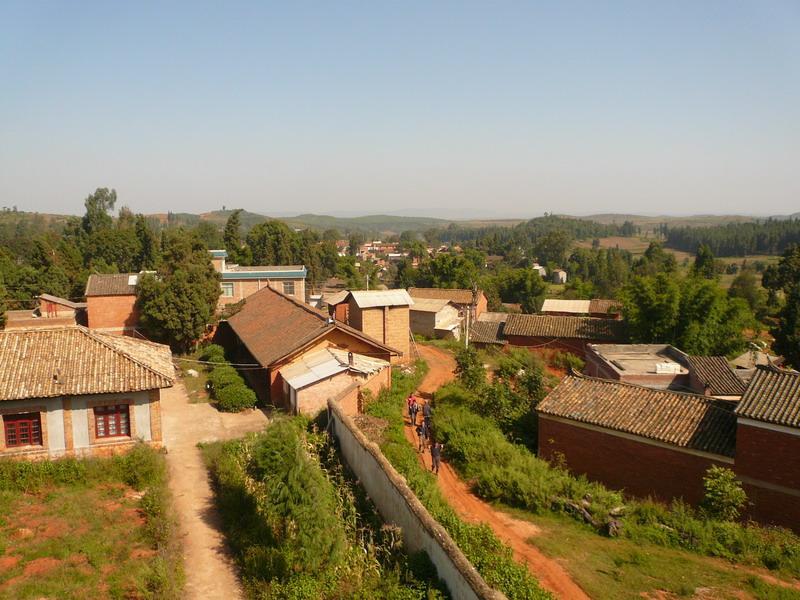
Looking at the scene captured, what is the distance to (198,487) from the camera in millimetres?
15461

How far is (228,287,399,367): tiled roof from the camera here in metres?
22.5

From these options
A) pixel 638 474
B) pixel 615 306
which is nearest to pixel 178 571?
pixel 638 474

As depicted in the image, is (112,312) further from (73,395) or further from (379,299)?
(73,395)

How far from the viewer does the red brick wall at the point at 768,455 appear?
44.8ft

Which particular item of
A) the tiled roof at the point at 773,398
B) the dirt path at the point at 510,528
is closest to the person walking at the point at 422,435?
the dirt path at the point at 510,528

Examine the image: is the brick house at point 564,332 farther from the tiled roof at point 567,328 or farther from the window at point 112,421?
the window at point 112,421

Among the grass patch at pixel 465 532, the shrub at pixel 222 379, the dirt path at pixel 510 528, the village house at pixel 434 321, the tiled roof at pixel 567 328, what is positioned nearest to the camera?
the grass patch at pixel 465 532

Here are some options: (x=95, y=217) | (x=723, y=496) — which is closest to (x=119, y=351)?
(x=723, y=496)

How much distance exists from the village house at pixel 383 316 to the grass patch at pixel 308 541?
14669 millimetres

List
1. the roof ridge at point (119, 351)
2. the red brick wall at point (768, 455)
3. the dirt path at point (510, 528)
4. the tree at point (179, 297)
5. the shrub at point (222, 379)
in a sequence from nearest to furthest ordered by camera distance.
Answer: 1. the dirt path at point (510, 528)
2. the red brick wall at point (768, 455)
3. the roof ridge at point (119, 351)
4. the shrub at point (222, 379)
5. the tree at point (179, 297)

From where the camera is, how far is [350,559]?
427 inches

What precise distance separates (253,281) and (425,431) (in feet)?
89.0

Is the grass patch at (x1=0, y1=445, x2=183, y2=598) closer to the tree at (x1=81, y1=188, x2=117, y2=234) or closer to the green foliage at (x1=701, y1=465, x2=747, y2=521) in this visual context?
the green foliage at (x1=701, y1=465, x2=747, y2=521)

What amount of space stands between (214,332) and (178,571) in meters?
23.9
